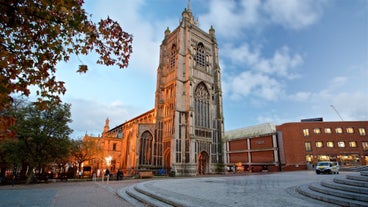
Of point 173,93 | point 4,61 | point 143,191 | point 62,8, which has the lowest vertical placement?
point 143,191

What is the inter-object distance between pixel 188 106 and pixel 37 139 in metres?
24.5

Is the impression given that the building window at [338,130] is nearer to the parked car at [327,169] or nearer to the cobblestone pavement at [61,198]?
the parked car at [327,169]

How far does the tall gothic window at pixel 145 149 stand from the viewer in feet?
127

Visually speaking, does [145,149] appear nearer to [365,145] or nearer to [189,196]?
[189,196]

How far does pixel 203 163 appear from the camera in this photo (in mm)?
40469

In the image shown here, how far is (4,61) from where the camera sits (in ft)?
14.8

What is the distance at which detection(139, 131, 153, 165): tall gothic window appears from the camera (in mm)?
38844

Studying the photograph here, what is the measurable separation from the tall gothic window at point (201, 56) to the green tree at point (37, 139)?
30320mm

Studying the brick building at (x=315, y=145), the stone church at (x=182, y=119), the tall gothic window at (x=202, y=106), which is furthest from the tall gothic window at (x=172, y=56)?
the brick building at (x=315, y=145)

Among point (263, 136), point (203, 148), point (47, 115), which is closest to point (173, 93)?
point (203, 148)

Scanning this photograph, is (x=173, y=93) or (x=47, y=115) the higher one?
(x=173, y=93)

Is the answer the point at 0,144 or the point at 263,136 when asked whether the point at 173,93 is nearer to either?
the point at 0,144

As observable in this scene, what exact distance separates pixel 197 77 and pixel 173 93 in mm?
6594

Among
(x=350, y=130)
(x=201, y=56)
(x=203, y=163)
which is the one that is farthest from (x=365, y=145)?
(x=201, y=56)
